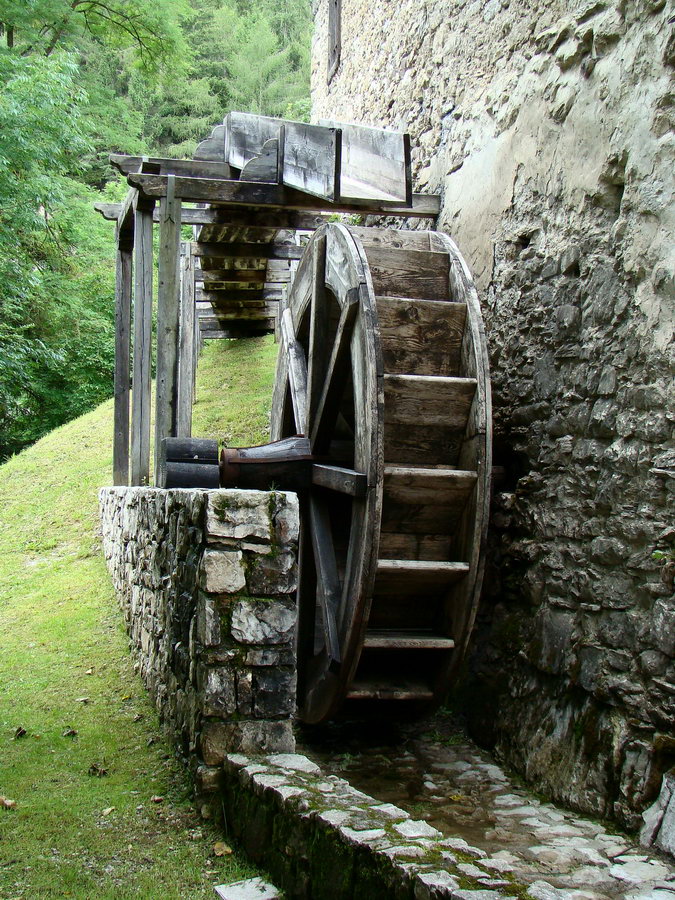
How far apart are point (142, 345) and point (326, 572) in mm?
2587

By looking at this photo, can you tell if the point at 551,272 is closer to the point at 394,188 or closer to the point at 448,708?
the point at 394,188

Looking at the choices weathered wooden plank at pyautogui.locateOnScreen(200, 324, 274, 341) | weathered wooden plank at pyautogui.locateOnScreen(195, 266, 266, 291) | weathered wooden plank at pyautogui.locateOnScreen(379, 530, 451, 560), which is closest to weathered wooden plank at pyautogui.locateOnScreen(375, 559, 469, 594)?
weathered wooden plank at pyautogui.locateOnScreen(379, 530, 451, 560)

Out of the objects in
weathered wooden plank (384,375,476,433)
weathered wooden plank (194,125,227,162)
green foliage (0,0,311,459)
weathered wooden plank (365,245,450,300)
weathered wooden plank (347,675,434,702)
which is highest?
green foliage (0,0,311,459)

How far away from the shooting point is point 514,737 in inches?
156

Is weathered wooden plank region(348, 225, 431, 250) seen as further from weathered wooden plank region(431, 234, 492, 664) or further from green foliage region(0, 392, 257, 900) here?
green foliage region(0, 392, 257, 900)

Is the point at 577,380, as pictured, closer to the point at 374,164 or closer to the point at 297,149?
the point at 374,164

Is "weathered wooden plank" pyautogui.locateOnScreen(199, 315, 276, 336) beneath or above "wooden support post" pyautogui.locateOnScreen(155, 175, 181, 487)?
above

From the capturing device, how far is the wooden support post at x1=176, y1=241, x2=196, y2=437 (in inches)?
360

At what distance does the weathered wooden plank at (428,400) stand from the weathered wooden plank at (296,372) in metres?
0.93

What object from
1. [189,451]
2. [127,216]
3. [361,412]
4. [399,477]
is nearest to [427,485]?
[399,477]

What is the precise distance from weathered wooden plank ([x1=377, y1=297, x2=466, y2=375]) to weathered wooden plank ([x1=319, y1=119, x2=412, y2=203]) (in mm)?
888

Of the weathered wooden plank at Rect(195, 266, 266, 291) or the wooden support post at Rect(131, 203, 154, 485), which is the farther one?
the weathered wooden plank at Rect(195, 266, 266, 291)

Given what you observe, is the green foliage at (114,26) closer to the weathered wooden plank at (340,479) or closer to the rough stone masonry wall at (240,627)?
the weathered wooden plank at (340,479)

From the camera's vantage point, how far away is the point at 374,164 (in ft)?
16.1
